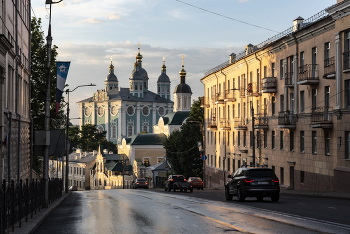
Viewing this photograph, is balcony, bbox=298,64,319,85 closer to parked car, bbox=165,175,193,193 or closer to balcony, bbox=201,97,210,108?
parked car, bbox=165,175,193,193

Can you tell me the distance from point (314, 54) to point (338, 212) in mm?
21758

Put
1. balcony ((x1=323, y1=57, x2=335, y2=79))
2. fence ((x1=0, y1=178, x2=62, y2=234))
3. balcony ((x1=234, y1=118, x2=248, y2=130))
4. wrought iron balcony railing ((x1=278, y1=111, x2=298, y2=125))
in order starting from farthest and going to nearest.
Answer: balcony ((x1=234, y1=118, x2=248, y2=130)), wrought iron balcony railing ((x1=278, y1=111, x2=298, y2=125)), balcony ((x1=323, y1=57, x2=335, y2=79)), fence ((x1=0, y1=178, x2=62, y2=234))

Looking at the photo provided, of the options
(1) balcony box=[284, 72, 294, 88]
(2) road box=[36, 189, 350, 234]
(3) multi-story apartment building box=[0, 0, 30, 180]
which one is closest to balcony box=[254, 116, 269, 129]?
(1) balcony box=[284, 72, 294, 88]

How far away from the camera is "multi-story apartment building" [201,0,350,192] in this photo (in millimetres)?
32062

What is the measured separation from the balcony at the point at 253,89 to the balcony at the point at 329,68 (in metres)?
15.0

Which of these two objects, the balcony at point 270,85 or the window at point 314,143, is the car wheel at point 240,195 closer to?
the window at point 314,143

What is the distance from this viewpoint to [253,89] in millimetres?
50062

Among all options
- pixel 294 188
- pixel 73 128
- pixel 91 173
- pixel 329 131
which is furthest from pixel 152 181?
pixel 329 131

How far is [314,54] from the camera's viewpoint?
36906 mm

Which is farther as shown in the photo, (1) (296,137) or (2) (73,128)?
(2) (73,128)

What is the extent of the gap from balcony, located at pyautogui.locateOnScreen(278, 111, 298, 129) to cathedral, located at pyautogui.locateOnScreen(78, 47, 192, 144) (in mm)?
123394

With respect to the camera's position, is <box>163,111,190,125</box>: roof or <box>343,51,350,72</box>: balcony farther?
<box>163,111,190,125</box>: roof

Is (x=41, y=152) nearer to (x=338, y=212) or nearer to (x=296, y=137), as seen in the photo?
(x=338, y=212)

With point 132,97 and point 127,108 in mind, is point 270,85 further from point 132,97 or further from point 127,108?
point 132,97
